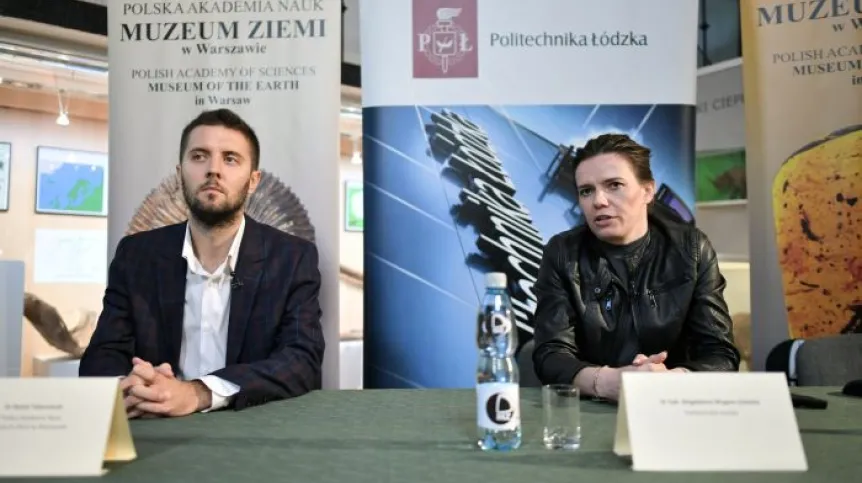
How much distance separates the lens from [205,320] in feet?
7.63

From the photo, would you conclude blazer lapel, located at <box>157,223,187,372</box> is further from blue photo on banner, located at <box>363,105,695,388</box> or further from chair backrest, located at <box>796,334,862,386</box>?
chair backrest, located at <box>796,334,862,386</box>

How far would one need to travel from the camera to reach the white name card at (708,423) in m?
1.05

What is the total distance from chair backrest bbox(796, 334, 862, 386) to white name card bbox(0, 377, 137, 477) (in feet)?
6.45

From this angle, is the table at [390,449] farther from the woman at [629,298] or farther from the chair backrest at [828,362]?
the chair backrest at [828,362]

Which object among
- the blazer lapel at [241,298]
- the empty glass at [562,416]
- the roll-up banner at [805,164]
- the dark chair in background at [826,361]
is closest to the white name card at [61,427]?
the empty glass at [562,416]

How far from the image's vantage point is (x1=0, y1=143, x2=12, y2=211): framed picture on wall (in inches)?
175

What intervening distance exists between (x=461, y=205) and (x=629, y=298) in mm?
1017

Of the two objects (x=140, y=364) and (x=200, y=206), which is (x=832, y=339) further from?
(x=200, y=206)

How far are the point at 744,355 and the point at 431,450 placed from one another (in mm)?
4051

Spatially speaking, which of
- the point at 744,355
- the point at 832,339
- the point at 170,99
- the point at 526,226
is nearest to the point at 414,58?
the point at 526,226

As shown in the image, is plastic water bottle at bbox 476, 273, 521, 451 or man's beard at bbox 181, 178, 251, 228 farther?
man's beard at bbox 181, 178, 251, 228

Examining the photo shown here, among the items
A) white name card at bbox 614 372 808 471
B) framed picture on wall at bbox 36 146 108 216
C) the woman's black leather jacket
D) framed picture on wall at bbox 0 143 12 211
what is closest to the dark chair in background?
the woman's black leather jacket

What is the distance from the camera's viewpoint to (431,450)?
1.17 metres

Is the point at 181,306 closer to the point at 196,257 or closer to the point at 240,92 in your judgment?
the point at 196,257
